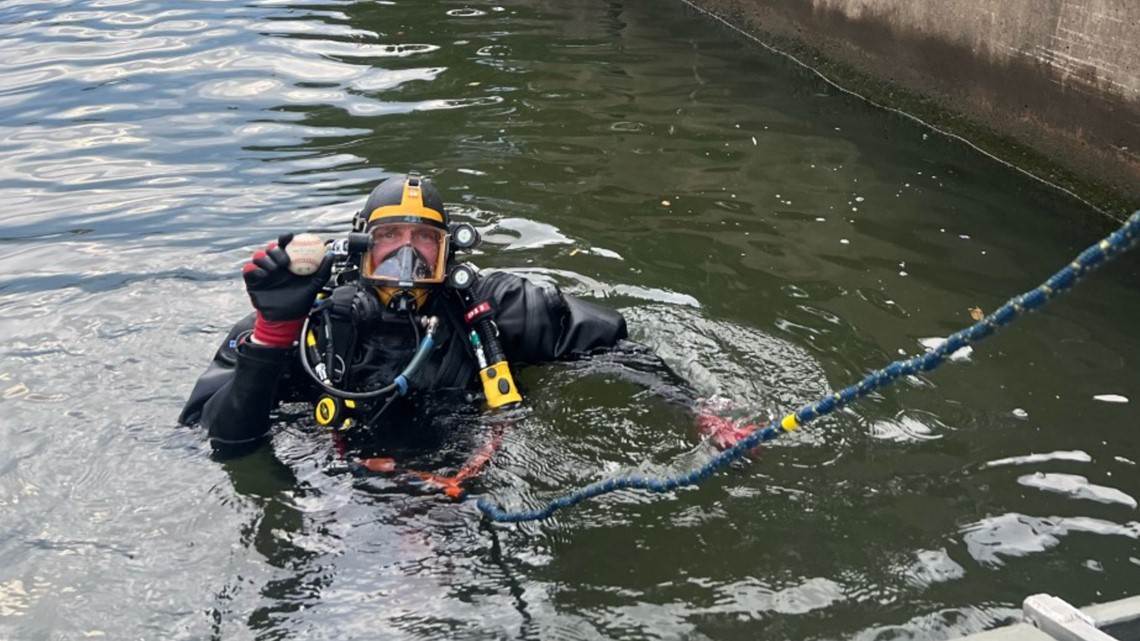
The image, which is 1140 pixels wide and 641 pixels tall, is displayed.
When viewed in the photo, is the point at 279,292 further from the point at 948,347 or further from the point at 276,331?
the point at 948,347

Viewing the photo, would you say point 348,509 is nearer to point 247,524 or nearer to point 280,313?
point 247,524

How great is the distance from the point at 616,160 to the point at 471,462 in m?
3.71

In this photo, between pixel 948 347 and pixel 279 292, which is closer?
pixel 948 347

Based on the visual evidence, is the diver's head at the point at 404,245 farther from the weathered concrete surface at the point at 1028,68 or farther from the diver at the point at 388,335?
the weathered concrete surface at the point at 1028,68

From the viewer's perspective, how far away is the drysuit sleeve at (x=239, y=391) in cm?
405

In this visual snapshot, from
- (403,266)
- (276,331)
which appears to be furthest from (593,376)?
(276,331)

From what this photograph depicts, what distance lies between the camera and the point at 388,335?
4457mm

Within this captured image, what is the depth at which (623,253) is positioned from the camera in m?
6.29

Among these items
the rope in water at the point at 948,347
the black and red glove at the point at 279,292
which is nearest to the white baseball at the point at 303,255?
the black and red glove at the point at 279,292

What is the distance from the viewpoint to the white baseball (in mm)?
3857

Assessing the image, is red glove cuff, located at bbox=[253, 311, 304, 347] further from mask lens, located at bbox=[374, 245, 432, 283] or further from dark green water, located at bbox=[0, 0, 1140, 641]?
dark green water, located at bbox=[0, 0, 1140, 641]

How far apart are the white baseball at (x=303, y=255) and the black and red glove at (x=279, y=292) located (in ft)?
0.06

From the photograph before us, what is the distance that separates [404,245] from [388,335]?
38 cm

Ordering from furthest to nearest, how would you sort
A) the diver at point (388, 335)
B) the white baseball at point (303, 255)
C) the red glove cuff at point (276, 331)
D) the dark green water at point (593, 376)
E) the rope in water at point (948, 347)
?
the diver at point (388, 335), the red glove cuff at point (276, 331), the white baseball at point (303, 255), the dark green water at point (593, 376), the rope in water at point (948, 347)
